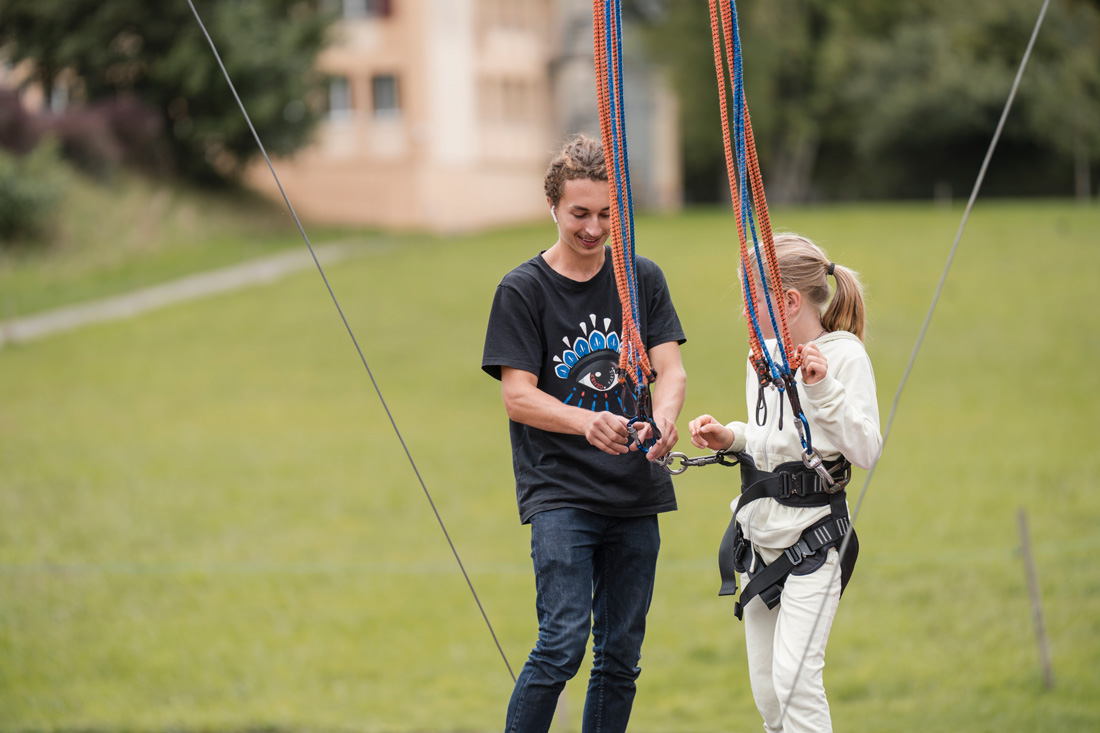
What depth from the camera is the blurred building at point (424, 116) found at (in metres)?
30.2

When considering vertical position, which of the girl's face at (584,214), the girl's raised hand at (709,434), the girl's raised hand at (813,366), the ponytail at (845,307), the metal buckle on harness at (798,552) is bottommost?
the metal buckle on harness at (798,552)

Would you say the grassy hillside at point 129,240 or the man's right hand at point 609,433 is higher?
the man's right hand at point 609,433

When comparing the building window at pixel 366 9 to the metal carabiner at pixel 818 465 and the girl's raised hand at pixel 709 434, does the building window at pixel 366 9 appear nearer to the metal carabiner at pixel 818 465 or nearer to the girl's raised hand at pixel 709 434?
the girl's raised hand at pixel 709 434

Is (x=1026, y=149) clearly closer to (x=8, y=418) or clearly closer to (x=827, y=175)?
(x=827, y=175)

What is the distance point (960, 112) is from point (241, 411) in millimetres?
26471

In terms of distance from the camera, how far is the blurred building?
3023 centimetres

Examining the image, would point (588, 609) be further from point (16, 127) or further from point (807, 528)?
point (16, 127)

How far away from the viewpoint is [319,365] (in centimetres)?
1717

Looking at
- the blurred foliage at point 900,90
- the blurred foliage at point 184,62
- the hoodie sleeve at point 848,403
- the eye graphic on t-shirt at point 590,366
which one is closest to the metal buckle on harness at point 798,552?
the hoodie sleeve at point 848,403

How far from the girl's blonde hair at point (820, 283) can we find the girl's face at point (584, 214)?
445mm

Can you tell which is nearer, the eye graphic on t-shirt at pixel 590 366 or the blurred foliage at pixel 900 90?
the eye graphic on t-shirt at pixel 590 366

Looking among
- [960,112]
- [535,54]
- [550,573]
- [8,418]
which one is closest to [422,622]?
[550,573]

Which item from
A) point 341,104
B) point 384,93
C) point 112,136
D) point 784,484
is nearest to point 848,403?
point 784,484

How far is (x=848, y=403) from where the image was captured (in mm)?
2578
